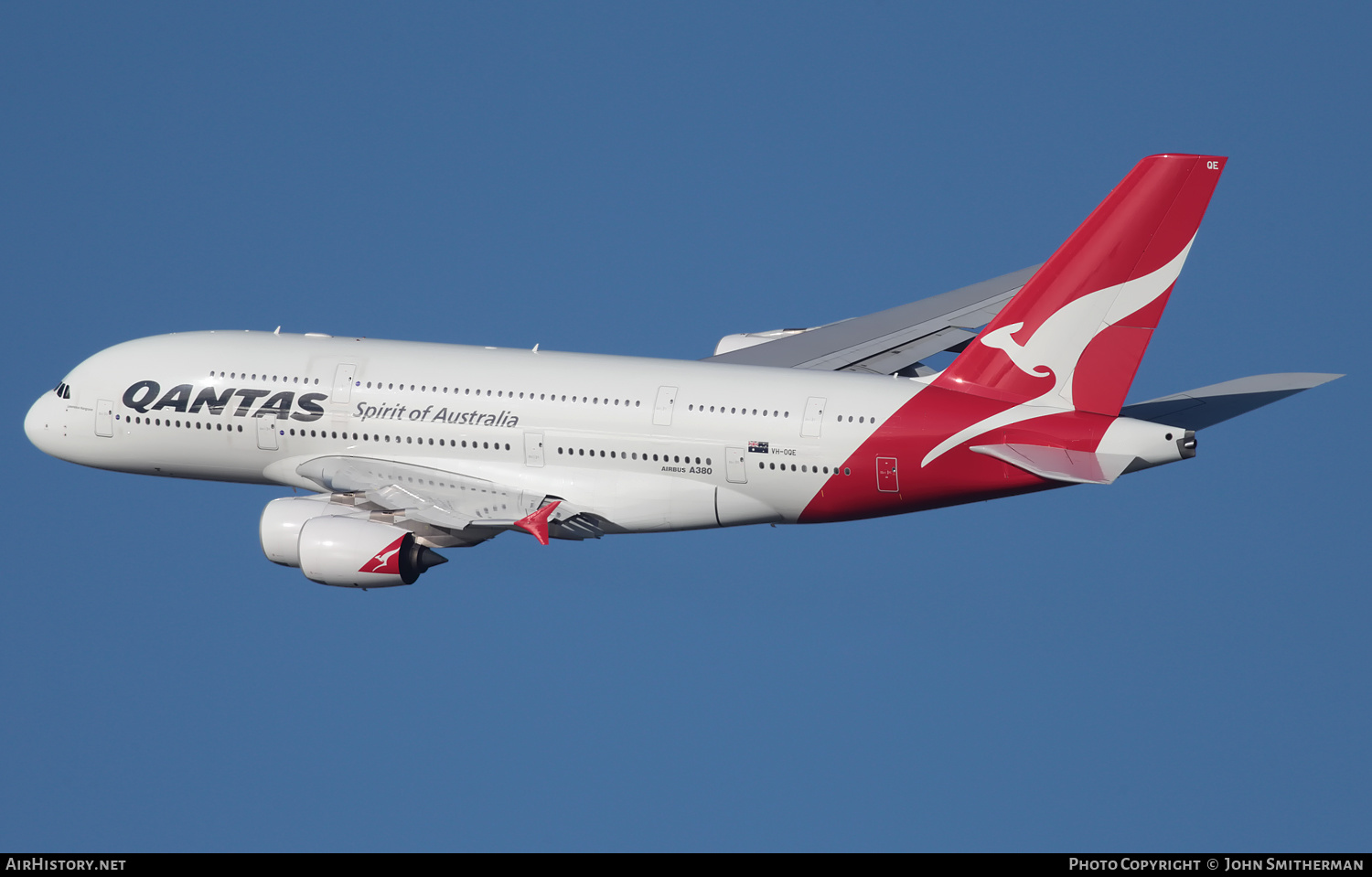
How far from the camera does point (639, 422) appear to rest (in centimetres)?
4344

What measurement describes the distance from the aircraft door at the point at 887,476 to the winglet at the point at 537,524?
22.9 ft

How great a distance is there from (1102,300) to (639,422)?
1001 centimetres

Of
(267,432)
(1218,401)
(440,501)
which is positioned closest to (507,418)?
(440,501)

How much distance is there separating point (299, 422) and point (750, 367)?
10.1 meters

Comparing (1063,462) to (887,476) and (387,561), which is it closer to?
(887,476)

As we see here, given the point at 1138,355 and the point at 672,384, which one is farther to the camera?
the point at 672,384

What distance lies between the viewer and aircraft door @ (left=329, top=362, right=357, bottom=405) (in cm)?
4481

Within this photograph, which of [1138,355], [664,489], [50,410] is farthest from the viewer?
[50,410]

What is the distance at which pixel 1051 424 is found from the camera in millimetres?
41500

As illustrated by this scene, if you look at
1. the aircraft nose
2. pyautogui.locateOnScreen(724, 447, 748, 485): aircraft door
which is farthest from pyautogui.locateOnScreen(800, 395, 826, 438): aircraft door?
the aircraft nose

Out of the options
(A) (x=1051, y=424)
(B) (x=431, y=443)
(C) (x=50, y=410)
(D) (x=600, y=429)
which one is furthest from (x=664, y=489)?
(C) (x=50, y=410)

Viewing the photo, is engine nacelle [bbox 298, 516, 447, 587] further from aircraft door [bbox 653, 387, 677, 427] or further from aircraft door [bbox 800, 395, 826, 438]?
aircraft door [bbox 800, 395, 826, 438]

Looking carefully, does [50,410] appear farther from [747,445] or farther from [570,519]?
[747,445]

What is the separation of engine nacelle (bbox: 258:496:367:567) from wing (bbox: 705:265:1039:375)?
951 cm
